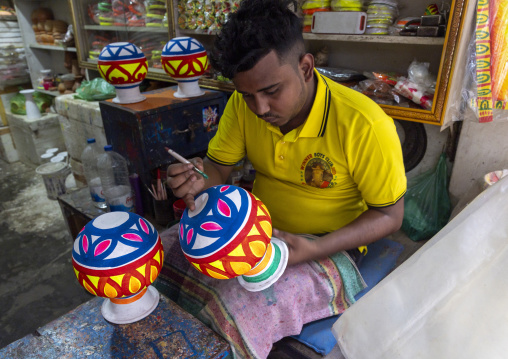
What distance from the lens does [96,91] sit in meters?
2.95

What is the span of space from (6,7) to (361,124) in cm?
440

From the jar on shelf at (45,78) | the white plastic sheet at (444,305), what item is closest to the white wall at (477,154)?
the white plastic sheet at (444,305)

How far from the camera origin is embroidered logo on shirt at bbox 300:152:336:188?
116cm

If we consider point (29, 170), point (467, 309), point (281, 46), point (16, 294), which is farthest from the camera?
point (29, 170)

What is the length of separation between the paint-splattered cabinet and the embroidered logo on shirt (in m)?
0.88

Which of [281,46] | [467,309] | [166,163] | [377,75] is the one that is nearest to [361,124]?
[281,46]

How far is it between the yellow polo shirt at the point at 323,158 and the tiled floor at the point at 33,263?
2.56 ft

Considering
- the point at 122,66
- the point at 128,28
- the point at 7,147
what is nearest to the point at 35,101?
the point at 7,147

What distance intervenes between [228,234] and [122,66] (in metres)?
1.26

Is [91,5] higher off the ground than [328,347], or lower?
higher

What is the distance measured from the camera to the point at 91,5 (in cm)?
312

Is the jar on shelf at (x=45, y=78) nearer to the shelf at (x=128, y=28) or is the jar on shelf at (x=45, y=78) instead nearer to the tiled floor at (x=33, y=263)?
the shelf at (x=128, y=28)

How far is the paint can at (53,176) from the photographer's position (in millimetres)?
3066

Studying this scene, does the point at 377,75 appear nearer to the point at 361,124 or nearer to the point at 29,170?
the point at 361,124
